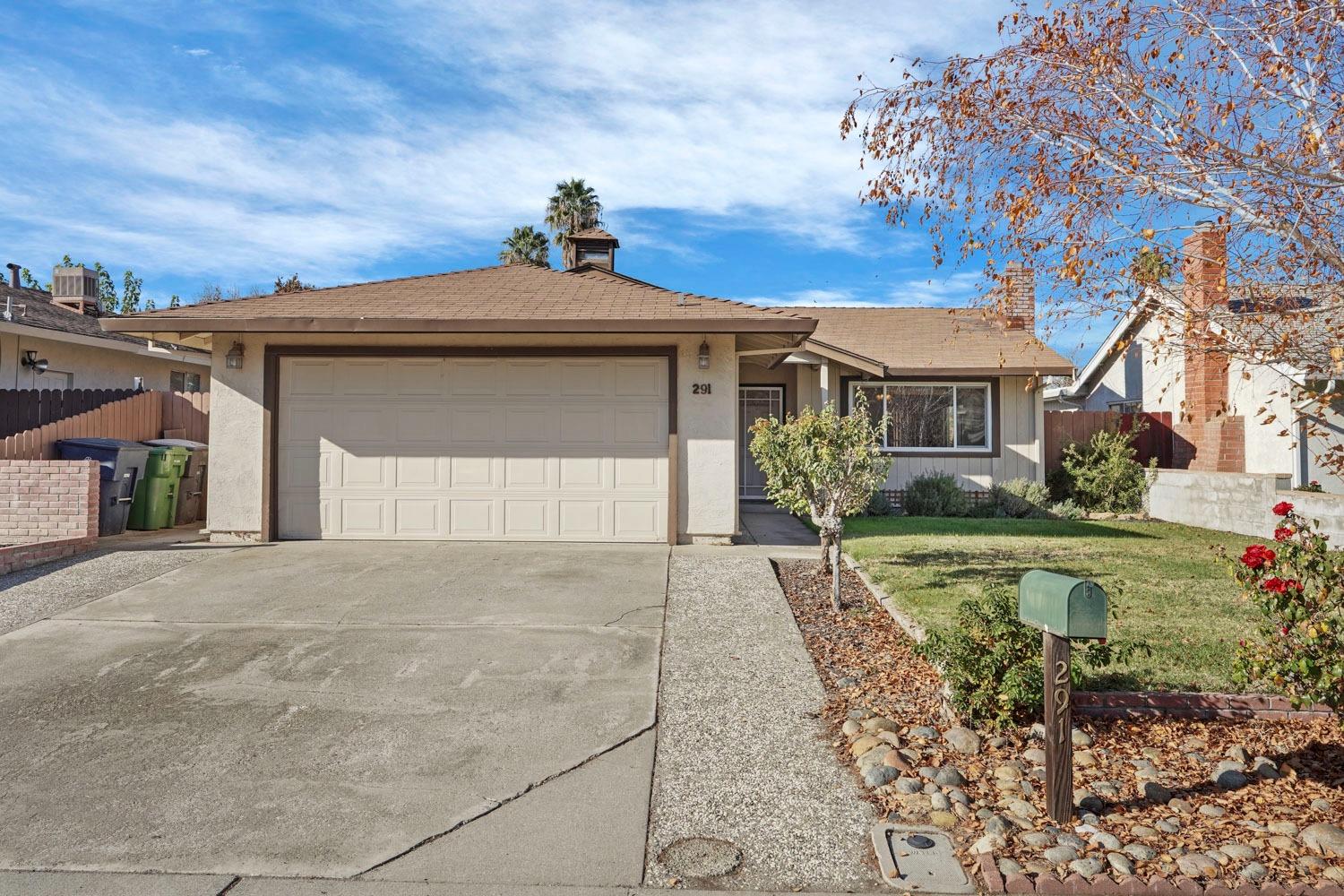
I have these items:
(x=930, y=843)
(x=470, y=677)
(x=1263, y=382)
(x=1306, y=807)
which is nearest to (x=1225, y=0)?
(x=1306, y=807)

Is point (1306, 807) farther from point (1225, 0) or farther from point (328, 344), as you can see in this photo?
point (328, 344)

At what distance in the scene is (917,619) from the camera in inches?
274

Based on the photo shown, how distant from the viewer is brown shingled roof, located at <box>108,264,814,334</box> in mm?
10117

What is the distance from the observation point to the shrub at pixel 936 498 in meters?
15.3

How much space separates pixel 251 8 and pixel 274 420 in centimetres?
470

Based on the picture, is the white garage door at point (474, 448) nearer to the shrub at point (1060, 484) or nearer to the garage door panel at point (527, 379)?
the garage door panel at point (527, 379)

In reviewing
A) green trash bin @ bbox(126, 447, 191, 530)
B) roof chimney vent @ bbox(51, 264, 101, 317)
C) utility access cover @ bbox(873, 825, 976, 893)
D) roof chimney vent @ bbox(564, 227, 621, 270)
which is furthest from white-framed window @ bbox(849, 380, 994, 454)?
roof chimney vent @ bbox(51, 264, 101, 317)

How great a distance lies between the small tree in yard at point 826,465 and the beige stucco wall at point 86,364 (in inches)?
578

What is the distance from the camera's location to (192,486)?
13453 mm

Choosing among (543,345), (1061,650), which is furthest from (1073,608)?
(543,345)

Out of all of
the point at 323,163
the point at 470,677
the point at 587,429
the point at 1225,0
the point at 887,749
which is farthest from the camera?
the point at 323,163

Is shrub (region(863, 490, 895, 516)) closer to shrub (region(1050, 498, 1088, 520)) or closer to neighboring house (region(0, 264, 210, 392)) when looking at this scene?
shrub (region(1050, 498, 1088, 520))

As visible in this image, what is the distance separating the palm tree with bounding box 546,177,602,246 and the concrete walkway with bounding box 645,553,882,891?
93.8ft

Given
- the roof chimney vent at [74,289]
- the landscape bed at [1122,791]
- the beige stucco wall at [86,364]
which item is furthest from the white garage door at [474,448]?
the roof chimney vent at [74,289]
